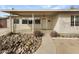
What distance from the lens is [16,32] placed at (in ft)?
54.2

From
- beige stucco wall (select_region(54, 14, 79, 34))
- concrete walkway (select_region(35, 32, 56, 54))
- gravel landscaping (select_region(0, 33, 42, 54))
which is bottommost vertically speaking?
gravel landscaping (select_region(0, 33, 42, 54))

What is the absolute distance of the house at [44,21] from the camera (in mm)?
13383

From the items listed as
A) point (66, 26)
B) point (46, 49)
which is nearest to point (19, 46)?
point (46, 49)

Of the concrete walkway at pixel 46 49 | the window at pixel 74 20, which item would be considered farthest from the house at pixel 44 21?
the concrete walkway at pixel 46 49

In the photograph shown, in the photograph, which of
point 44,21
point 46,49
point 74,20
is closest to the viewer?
point 46,49

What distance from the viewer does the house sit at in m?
13.4

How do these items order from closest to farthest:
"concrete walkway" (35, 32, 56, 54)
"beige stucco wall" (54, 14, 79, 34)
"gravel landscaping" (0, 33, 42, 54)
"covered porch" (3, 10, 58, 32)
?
1. "concrete walkway" (35, 32, 56, 54)
2. "gravel landscaping" (0, 33, 42, 54)
3. "beige stucco wall" (54, 14, 79, 34)
4. "covered porch" (3, 10, 58, 32)

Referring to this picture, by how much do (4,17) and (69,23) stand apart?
10.7 m

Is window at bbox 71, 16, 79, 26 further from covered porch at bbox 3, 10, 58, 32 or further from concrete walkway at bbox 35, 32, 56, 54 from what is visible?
concrete walkway at bbox 35, 32, 56, 54

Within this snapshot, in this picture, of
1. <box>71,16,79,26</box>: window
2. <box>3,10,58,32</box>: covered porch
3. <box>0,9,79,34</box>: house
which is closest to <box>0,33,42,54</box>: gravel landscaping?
<box>0,9,79,34</box>: house

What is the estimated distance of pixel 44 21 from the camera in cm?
2011

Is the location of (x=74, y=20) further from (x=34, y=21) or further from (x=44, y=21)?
(x=44, y=21)
